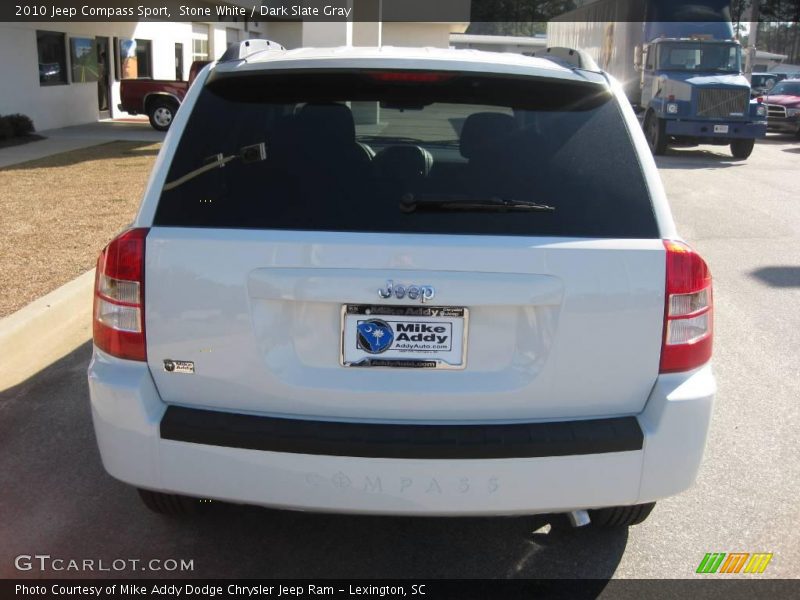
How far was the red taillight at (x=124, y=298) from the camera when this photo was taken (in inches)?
116

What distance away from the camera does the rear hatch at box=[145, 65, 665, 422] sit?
2.83 meters

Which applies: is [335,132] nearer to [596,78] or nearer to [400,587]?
[596,78]

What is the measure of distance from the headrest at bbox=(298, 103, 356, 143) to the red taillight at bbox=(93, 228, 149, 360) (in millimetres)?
679

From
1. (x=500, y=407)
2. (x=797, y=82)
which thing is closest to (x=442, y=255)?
(x=500, y=407)

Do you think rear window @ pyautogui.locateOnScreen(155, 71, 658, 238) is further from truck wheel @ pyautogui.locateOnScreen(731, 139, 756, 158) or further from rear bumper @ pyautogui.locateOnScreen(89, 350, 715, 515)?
truck wheel @ pyautogui.locateOnScreen(731, 139, 756, 158)

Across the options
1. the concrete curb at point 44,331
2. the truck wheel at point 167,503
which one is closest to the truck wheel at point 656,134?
the concrete curb at point 44,331

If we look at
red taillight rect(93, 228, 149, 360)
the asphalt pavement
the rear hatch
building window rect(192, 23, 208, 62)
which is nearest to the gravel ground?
the asphalt pavement

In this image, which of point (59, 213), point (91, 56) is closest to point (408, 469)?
point (59, 213)

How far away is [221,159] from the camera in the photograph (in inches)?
120

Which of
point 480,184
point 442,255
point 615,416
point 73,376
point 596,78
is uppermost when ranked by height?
point 596,78

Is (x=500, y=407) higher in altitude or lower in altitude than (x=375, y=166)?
lower

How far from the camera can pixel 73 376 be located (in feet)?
17.6

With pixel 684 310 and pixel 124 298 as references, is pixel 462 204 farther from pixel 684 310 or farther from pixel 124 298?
pixel 124 298

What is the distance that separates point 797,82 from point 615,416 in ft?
96.9
